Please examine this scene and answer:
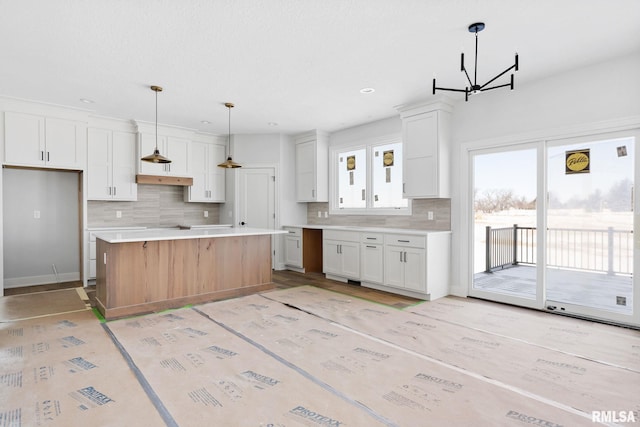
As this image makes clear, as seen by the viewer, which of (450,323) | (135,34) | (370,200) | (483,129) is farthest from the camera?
(370,200)

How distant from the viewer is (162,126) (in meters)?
6.50

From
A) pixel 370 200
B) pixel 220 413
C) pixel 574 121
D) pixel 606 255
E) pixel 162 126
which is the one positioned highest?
pixel 162 126

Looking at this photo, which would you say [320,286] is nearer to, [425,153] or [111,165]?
[425,153]

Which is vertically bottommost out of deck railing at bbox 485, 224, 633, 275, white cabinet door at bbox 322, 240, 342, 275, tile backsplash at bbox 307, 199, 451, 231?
white cabinet door at bbox 322, 240, 342, 275

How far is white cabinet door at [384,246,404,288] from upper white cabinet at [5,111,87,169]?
5043mm

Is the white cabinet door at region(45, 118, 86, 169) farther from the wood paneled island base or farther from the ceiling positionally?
the wood paneled island base

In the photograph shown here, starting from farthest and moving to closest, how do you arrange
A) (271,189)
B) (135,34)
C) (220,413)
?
1. (271,189)
2. (135,34)
3. (220,413)

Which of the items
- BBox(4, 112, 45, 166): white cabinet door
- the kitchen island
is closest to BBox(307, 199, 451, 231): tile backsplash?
the kitchen island

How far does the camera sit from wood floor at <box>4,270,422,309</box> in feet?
15.7

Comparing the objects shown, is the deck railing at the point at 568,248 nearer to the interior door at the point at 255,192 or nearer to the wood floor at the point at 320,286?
the wood floor at the point at 320,286

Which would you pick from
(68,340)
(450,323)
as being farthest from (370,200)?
(68,340)

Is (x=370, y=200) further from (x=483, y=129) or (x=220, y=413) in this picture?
(x=220, y=413)

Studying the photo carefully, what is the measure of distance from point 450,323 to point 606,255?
187 centimetres

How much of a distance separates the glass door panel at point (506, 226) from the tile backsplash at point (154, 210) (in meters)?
5.24
